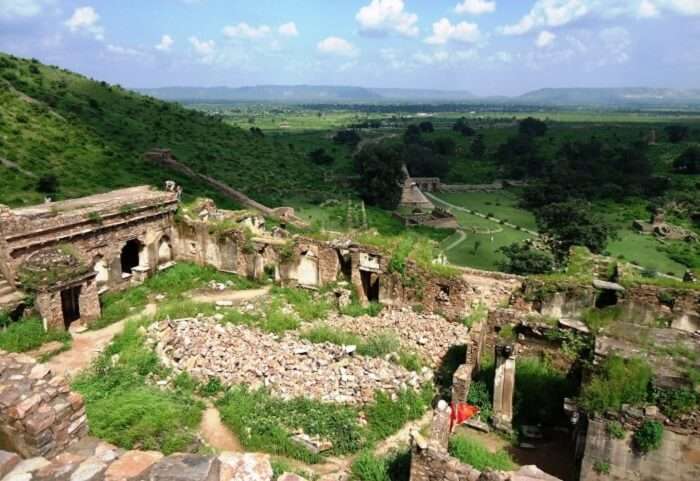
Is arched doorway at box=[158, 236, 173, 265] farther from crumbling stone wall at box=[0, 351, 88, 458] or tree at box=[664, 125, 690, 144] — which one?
tree at box=[664, 125, 690, 144]

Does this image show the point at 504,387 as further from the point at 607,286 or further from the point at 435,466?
the point at 607,286

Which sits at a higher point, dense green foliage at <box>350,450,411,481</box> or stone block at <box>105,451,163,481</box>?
stone block at <box>105,451,163,481</box>

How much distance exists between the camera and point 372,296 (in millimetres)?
20266

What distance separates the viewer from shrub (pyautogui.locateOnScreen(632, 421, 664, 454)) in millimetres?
8766

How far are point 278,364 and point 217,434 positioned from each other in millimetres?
2610

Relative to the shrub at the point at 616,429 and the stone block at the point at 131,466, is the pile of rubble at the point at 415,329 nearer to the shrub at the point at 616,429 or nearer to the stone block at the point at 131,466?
the shrub at the point at 616,429

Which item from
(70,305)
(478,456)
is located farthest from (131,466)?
(70,305)

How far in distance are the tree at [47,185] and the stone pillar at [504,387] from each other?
31470 mm

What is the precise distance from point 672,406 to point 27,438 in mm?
9405

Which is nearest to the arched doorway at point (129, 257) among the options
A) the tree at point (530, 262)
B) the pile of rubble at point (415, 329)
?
the pile of rubble at point (415, 329)

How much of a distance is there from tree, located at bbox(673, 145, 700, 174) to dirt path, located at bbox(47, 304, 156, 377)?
255 ft

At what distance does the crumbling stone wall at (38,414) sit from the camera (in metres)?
6.29

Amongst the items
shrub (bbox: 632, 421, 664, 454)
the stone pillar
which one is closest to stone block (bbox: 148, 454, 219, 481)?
shrub (bbox: 632, 421, 664, 454)

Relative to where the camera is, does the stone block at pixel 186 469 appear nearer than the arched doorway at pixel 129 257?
Yes
